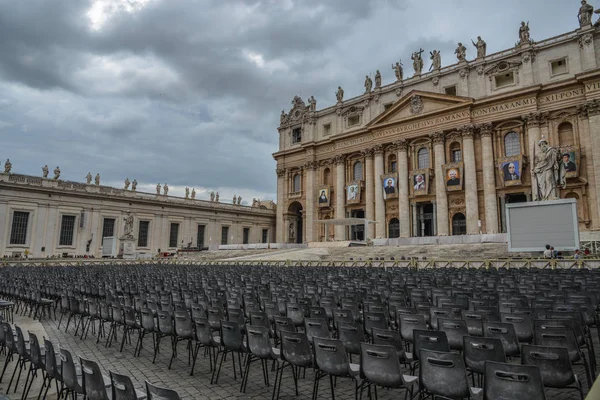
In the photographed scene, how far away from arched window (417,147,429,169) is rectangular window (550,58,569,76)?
13921mm

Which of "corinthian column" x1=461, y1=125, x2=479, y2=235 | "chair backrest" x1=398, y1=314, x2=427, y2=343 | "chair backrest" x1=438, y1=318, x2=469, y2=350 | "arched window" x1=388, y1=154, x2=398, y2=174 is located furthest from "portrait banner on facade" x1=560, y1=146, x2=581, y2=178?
"chair backrest" x1=438, y1=318, x2=469, y2=350

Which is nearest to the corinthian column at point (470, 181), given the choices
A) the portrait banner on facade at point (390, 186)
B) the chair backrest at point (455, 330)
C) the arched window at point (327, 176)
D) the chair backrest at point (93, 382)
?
the portrait banner on facade at point (390, 186)

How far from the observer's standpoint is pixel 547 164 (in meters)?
23.9

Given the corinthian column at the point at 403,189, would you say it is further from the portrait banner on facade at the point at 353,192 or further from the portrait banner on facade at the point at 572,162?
the portrait banner on facade at the point at 572,162

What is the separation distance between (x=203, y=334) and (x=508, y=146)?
3993 centimetres

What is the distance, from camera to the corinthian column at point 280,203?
5569 cm

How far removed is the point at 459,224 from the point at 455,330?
3717cm

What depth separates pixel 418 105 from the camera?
140 feet

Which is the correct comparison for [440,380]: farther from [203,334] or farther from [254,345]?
[203,334]

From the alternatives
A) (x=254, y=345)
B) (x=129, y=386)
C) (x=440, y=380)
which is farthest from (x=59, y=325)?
(x=440, y=380)

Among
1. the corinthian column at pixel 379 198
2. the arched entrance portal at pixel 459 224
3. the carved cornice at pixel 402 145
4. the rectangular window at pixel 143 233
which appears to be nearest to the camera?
the arched entrance portal at pixel 459 224

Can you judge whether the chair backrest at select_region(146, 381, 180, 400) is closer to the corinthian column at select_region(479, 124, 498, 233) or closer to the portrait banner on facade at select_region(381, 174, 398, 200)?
the corinthian column at select_region(479, 124, 498, 233)

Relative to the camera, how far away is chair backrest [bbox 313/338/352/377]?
471 cm

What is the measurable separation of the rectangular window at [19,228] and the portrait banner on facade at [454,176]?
44.0 metres
